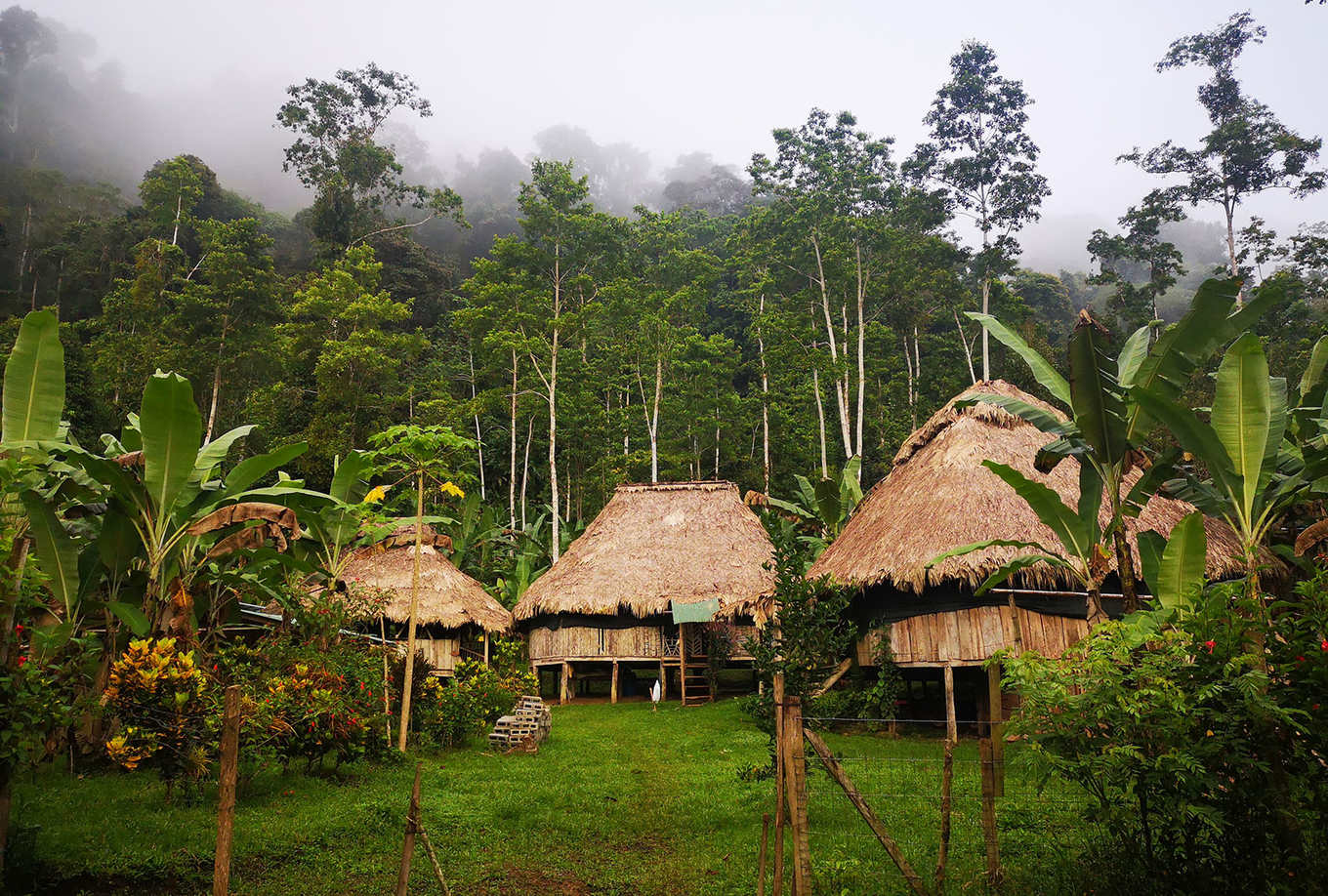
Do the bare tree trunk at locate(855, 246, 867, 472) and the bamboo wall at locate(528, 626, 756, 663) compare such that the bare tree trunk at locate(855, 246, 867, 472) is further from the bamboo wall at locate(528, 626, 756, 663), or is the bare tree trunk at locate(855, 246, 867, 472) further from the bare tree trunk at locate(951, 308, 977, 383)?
the bamboo wall at locate(528, 626, 756, 663)

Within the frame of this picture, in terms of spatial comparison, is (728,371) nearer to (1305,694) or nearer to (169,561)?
(169,561)

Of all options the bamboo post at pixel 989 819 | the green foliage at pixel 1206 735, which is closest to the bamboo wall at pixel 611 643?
the bamboo post at pixel 989 819

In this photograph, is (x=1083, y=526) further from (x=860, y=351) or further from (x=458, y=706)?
(x=860, y=351)

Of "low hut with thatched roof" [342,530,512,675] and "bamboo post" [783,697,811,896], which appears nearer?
"bamboo post" [783,697,811,896]

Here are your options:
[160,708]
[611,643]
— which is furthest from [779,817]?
[611,643]

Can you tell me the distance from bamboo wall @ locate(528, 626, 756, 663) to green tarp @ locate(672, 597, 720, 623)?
1248 mm

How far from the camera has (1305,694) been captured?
11.7 feet

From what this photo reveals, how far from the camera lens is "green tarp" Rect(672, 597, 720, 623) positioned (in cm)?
1711

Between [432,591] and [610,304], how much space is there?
13.5m

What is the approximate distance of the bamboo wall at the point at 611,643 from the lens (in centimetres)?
1822

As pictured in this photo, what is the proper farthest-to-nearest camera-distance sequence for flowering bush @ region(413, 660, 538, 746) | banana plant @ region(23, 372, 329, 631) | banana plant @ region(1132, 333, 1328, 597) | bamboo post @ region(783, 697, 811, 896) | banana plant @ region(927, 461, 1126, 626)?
flowering bush @ region(413, 660, 538, 746)
banana plant @ region(927, 461, 1126, 626)
banana plant @ region(23, 372, 329, 631)
banana plant @ region(1132, 333, 1328, 597)
bamboo post @ region(783, 697, 811, 896)

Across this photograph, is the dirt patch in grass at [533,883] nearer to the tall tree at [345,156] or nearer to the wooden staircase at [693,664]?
the wooden staircase at [693,664]

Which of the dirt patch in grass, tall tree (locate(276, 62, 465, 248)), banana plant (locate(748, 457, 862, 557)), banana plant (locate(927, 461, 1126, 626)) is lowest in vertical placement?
the dirt patch in grass

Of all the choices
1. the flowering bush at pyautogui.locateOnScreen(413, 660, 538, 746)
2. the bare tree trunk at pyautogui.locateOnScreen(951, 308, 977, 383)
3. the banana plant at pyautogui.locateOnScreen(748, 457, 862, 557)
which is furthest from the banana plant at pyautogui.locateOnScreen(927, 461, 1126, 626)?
the bare tree trunk at pyautogui.locateOnScreen(951, 308, 977, 383)
